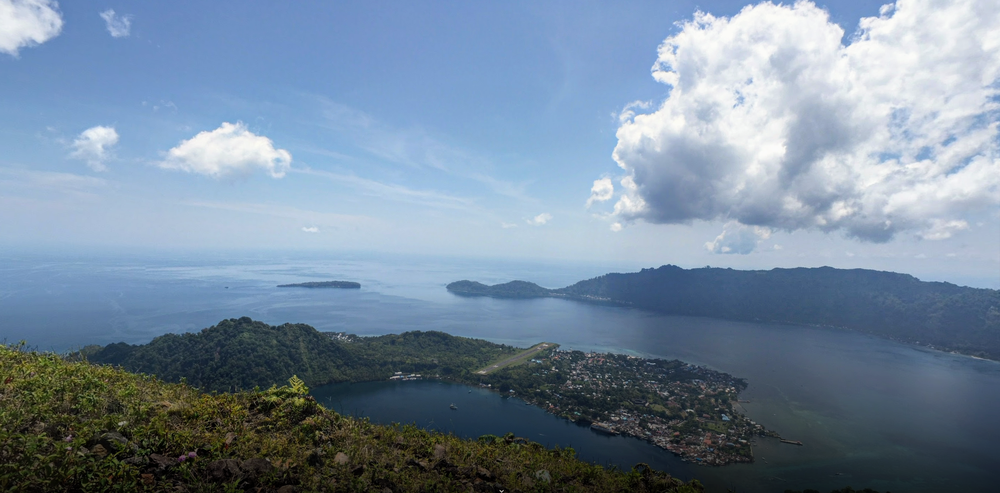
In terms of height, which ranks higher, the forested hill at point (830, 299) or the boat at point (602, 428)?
the forested hill at point (830, 299)

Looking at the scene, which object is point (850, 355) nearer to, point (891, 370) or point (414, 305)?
point (891, 370)

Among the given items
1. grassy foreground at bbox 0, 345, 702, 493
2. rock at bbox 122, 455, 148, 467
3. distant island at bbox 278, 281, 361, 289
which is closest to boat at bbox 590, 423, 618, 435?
grassy foreground at bbox 0, 345, 702, 493

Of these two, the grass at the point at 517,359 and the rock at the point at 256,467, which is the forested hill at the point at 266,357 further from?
the rock at the point at 256,467

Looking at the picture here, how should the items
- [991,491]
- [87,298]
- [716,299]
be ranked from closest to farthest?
[991,491]
[87,298]
[716,299]

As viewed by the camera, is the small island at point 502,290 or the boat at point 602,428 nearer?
the boat at point 602,428

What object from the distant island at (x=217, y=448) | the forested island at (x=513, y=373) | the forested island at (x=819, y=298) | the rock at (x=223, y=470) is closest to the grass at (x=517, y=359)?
the forested island at (x=513, y=373)

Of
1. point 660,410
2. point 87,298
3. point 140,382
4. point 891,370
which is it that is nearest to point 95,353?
point 140,382
